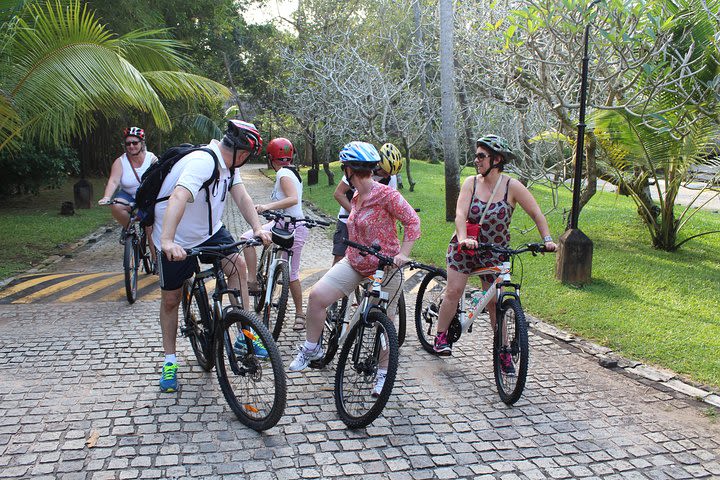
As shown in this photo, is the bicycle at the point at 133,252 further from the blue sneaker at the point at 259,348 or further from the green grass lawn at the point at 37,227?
the blue sneaker at the point at 259,348

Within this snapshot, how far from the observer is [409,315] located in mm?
7457

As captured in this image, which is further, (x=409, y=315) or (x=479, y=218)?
(x=409, y=315)

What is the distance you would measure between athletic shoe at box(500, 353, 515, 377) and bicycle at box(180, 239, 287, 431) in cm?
179

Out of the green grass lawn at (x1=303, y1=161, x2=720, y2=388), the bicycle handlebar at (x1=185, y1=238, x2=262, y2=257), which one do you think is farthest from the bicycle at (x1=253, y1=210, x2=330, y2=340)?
the green grass lawn at (x1=303, y1=161, x2=720, y2=388)

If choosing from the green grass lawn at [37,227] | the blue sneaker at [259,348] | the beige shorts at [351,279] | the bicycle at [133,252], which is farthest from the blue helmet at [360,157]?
the green grass lawn at [37,227]

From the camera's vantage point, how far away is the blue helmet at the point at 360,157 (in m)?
4.58

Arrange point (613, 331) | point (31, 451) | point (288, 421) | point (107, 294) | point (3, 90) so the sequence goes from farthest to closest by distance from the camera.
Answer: point (3, 90) < point (107, 294) < point (613, 331) < point (288, 421) < point (31, 451)

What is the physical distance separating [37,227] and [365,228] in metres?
10.8

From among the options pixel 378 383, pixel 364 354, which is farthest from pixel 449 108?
pixel 378 383

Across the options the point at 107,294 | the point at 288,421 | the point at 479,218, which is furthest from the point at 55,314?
the point at 479,218

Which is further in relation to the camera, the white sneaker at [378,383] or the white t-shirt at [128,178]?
the white t-shirt at [128,178]

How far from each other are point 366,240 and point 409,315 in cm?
281

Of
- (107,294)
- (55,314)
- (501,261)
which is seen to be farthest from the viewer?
(107,294)

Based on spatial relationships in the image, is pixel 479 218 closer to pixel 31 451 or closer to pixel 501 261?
pixel 501 261
